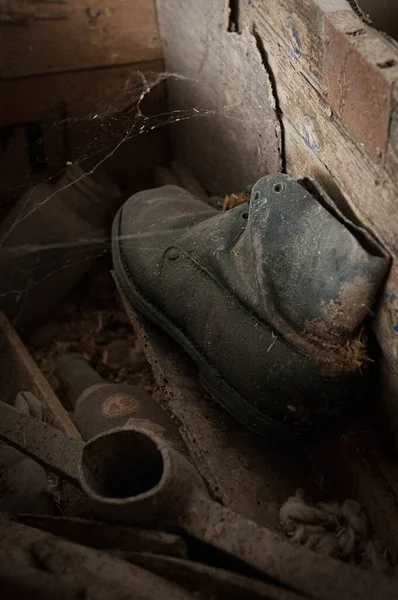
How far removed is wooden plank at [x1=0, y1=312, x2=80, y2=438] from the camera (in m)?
1.77

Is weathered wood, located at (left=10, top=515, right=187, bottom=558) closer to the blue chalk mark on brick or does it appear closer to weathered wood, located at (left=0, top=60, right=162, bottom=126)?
the blue chalk mark on brick

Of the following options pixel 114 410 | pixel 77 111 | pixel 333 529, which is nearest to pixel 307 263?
pixel 333 529

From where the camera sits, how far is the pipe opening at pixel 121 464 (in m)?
1.20

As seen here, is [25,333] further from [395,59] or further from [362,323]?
[395,59]

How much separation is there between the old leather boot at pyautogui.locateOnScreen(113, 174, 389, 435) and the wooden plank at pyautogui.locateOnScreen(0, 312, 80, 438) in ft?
1.26

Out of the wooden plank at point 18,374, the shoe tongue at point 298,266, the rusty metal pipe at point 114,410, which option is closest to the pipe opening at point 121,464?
the rusty metal pipe at point 114,410

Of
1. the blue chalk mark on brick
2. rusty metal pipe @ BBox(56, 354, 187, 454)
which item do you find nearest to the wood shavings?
rusty metal pipe @ BBox(56, 354, 187, 454)

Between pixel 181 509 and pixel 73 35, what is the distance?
1.58m

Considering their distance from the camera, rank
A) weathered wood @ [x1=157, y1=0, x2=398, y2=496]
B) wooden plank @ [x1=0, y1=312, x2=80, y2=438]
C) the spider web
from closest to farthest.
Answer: weathered wood @ [x1=157, y1=0, x2=398, y2=496]
wooden plank @ [x1=0, y1=312, x2=80, y2=438]
the spider web

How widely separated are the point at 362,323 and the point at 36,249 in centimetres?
120

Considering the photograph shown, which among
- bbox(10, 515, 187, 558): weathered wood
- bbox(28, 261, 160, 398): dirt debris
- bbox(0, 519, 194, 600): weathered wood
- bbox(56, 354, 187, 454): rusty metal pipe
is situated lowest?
bbox(28, 261, 160, 398): dirt debris

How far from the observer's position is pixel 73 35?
2170mm

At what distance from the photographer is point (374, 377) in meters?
1.40

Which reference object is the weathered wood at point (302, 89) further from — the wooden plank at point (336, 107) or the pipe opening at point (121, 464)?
the pipe opening at point (121, 464)
